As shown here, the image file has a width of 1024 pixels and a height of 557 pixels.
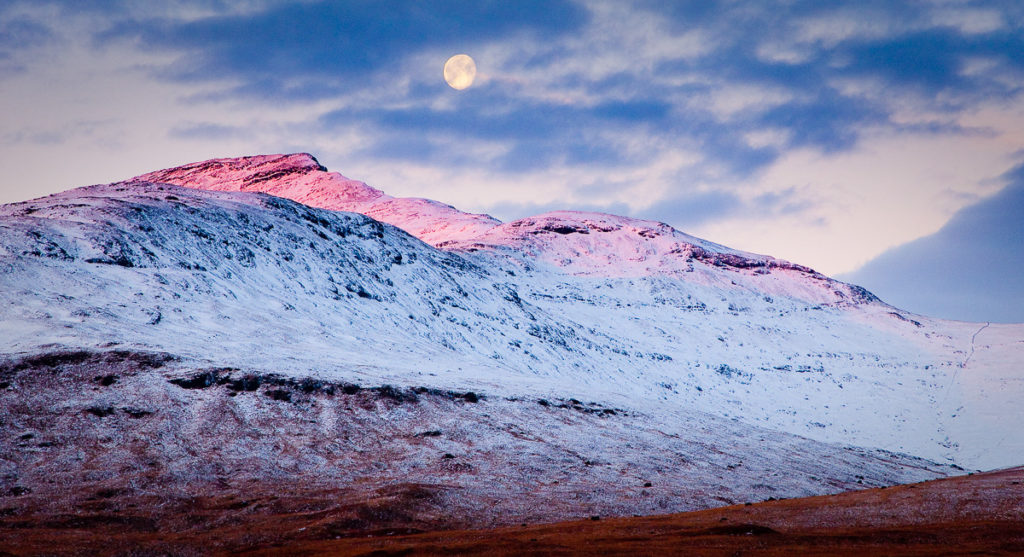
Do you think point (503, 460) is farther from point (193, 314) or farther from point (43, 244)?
point (43, 244)

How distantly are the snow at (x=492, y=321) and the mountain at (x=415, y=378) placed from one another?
35cm

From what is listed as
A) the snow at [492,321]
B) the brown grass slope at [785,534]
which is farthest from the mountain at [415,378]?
the brown grass slope at [785,534]

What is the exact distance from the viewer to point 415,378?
146 feet

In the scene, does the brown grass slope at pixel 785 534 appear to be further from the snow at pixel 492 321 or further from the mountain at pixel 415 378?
the snow at pixel 492 321

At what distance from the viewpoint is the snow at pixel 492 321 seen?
46.9 metres

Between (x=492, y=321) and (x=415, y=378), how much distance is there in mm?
28843

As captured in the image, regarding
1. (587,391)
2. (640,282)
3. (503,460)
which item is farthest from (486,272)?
(503,460)

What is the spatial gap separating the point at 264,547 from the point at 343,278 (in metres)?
54.9

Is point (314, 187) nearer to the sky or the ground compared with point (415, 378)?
nearer to the sky

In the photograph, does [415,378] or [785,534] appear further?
[415,378]

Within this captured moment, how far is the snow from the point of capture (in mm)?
46938

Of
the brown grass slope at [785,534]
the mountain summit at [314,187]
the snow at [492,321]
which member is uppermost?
the mountain summit at [314,187]

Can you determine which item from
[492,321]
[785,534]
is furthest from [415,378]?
[785,534]

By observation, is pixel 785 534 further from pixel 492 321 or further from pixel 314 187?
pixel 314 187
